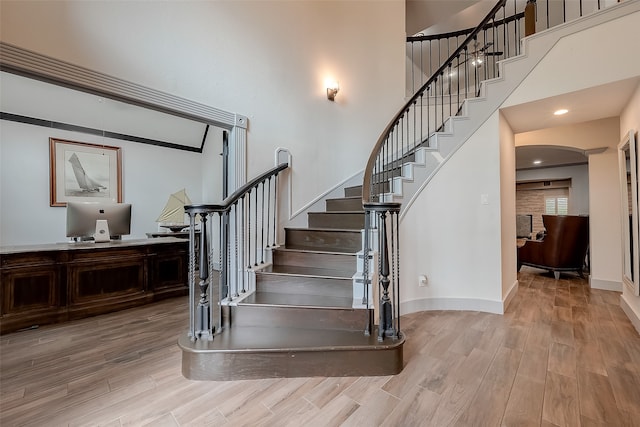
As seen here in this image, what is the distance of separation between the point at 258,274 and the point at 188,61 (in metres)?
2.09

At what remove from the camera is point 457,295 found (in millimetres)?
3191

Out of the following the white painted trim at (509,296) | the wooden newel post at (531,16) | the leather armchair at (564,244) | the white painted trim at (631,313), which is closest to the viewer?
the white painted trim at (631,313)

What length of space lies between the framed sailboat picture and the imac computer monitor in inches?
70.0

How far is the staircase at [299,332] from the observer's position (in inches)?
73.4

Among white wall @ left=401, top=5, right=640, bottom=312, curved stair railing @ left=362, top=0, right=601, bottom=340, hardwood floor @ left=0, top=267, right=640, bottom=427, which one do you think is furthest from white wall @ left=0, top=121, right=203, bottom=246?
white wall @ left=401, top=5, right=640, bottom=312

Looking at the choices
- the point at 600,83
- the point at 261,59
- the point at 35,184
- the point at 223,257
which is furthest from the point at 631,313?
the point at 35,184

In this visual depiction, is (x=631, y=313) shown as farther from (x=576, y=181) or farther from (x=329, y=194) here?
(x=576, y=181)

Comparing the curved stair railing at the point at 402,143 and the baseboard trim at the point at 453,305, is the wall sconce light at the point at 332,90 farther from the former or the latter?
the baseboard trim at the point at 453,305

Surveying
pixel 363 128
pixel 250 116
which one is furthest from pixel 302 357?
pixel 363 128

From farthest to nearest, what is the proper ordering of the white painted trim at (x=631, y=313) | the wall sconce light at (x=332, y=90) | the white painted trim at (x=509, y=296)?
the wall sconce light at (x=332, y=90)
the white painted trim at (x=509, y=296)
the white painted trim at (x=631, y=313)

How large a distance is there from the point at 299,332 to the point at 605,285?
471 centimetres

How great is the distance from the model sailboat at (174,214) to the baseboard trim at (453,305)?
4758 mm

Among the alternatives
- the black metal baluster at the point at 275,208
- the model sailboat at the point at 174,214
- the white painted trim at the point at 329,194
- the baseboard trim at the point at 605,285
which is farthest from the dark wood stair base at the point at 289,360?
the model sailboat at the point at 174,214

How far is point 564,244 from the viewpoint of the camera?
4699mm
